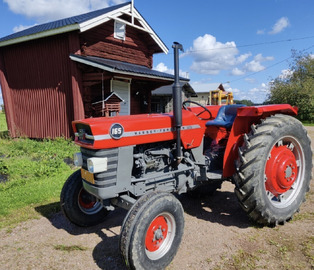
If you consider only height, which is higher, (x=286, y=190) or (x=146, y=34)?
(x=146, y=34)

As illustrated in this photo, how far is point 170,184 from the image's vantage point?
274 cm

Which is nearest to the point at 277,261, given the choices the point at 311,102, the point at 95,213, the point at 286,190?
the point at 286,190

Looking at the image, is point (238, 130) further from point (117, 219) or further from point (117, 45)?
point (117, 45)

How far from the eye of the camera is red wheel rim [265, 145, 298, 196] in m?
2.89

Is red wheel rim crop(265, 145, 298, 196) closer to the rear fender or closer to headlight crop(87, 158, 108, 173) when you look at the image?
the rear fender

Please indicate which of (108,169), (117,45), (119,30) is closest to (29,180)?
(108,169)

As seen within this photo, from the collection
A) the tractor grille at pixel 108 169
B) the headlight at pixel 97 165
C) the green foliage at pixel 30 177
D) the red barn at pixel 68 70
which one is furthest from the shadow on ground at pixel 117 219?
the red barn at pixel 68 70

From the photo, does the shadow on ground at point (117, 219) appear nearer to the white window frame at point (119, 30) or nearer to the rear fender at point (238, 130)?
the rear fender at point (238, 130)

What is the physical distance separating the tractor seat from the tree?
23.4 metres

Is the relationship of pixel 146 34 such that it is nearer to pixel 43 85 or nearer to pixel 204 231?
pixel 43 85

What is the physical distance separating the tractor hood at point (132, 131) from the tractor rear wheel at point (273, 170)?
608 millimetres

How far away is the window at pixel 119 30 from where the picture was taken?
32.5ft

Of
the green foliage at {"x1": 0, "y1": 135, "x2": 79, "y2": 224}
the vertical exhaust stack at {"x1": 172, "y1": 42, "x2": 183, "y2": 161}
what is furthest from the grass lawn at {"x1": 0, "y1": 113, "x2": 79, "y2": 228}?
the vertical exhaust stack at {"x1": 172, "y1": 42, "x2": 183, "y2": 161}

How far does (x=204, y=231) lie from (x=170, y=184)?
0.68 metres
